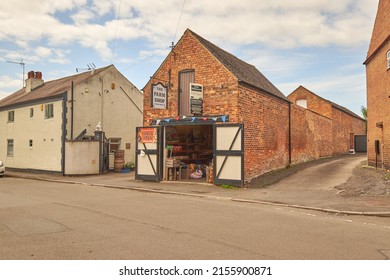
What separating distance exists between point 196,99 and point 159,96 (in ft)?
6.64

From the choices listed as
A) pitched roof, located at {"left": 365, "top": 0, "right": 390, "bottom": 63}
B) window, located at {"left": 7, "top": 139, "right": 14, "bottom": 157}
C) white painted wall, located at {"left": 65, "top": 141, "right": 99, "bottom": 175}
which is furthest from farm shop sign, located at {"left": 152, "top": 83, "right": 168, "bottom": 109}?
window, located at {"left": 7, "top": 139, "right": 14, "bottom": 157}

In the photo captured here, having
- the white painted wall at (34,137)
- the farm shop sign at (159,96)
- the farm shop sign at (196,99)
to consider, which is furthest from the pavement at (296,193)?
the white painted wall at (34,137)

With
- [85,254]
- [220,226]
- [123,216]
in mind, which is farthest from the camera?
[123,216]

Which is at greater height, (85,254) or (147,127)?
(147,127)

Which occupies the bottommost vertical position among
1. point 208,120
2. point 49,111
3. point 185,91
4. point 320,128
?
point 208,120

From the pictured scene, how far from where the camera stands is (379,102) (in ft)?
65.8

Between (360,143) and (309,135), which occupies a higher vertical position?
(309,135)

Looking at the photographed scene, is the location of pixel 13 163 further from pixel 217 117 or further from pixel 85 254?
pixel 85 254

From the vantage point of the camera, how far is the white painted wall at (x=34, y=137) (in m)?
23.6

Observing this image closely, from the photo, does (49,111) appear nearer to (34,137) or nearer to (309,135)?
(34,137)

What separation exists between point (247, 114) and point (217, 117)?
1.45 metres

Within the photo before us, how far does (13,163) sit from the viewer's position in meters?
28.0

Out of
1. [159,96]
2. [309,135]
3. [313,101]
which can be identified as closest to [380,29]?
[309,135]
